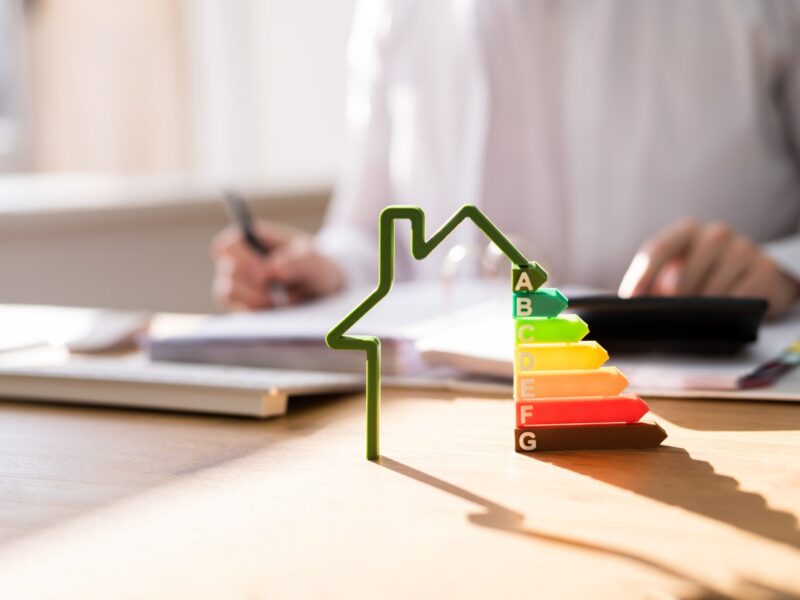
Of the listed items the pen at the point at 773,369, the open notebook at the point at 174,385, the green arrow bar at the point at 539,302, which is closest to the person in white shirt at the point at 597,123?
the open notebook at the point at 174,385

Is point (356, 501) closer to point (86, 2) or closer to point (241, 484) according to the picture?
point (241, 484)

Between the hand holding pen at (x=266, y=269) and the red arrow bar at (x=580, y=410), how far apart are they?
539mm

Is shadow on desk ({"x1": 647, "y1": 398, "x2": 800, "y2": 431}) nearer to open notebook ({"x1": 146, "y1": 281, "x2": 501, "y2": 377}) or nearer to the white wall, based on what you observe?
open notebook ({"x1": 146, "y1": 281, "x2": 501, "y2": 377})

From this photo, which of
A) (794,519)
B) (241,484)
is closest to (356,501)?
(241,484)

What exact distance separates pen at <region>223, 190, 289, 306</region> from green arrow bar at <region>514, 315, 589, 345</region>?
0.54 metres

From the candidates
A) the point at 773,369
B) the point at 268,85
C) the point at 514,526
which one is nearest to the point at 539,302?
the point at 514,526

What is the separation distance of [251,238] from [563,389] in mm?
612

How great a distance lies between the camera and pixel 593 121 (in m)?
1.24

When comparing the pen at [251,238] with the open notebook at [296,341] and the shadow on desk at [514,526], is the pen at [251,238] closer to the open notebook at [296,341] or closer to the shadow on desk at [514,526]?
the open notebook at [296,341]

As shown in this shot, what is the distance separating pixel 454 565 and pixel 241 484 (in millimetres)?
142

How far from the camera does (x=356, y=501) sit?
1.38ft

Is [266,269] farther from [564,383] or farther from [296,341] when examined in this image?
[564,383]

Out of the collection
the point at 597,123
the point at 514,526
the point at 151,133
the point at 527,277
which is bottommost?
the point at 514,526

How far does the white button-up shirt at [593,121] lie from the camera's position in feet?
3.91
